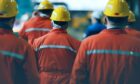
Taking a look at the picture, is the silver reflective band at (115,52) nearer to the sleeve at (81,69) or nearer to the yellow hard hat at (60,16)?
the sleeve at (81,69)

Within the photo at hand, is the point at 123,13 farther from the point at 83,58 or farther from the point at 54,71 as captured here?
the point at 54,71

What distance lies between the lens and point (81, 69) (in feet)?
25.4

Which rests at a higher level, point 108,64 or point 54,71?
point 108,64

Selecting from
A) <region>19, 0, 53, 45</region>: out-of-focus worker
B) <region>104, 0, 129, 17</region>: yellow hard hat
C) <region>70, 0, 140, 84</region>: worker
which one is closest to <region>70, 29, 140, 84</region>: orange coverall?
<region>70, 0, 140, 84</region>: worker

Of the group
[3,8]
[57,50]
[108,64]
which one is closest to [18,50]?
[3,8]

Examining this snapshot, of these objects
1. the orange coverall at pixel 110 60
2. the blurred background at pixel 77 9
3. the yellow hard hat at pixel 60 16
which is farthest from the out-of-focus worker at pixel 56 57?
the blurred background at pixel 77 9

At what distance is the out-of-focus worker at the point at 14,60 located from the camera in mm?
7277

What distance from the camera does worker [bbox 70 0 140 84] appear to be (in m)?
7.64

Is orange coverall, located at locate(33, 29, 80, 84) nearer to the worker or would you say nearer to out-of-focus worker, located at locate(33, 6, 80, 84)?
out-of-focus worker, located at locate(33, 6, 80, 84)

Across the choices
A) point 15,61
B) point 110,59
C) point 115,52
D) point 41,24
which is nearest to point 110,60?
point 110,59

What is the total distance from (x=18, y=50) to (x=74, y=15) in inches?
586

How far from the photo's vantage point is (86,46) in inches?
303

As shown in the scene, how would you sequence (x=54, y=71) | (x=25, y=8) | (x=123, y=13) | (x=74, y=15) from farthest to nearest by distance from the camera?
1. (x=74, y=15)
2. (x=25, y=8)
3. (x=54, y=71)
4. (x=123, y=13)

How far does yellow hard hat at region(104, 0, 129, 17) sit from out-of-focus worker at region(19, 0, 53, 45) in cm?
392
